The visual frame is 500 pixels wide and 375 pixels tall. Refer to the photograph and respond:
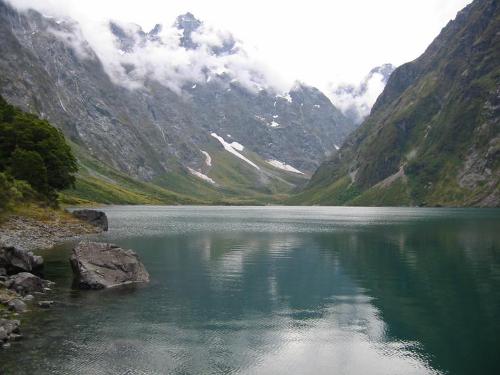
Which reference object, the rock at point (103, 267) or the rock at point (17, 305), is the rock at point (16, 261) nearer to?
the rock at point (103, 267)

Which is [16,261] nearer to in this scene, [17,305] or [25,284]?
[25,284]

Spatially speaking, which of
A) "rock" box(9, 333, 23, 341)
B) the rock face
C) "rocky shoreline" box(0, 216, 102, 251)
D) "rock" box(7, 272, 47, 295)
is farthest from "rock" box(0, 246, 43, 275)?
"rock" box(9, 333, 23, 341)

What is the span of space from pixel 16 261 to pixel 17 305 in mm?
13896

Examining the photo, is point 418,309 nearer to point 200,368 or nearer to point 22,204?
point 200,368

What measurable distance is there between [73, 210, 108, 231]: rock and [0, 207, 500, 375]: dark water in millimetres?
41243

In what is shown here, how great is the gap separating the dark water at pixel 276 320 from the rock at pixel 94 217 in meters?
41.2

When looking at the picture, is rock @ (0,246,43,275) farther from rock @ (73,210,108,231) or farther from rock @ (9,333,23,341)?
rock @ (73,210,108,231)

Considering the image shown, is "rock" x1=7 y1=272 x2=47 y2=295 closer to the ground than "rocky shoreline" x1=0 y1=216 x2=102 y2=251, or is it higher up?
closer to the ground

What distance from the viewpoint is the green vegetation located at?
10103cm

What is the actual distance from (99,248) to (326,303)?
25269 millimetres

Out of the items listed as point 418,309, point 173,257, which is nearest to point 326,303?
point 418,309

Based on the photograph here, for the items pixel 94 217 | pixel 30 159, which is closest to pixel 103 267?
pixel 30 159

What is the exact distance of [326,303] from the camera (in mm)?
48656

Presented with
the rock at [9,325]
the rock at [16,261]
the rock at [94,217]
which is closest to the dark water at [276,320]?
the rock at [9,325]
